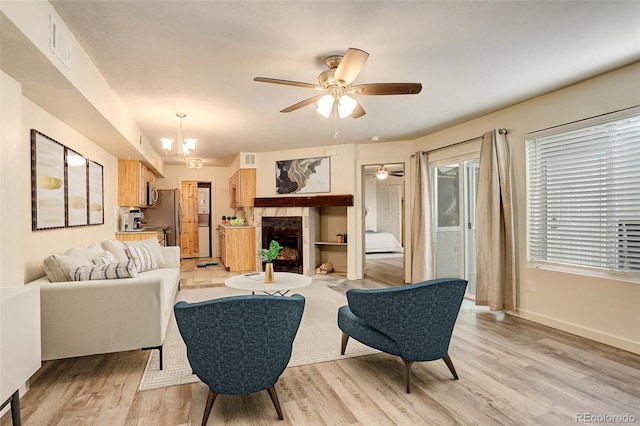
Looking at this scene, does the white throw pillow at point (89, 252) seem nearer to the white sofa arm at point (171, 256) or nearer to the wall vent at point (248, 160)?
the white sofa arm at point (171, 256)

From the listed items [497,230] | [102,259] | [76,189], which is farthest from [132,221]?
[497,230]

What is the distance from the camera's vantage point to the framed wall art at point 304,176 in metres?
6.29

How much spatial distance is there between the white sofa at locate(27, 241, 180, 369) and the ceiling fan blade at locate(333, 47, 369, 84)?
2.05 meters

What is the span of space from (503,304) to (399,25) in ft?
11.1

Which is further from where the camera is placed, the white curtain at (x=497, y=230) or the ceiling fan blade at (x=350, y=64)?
the white curtain at (x=497, y=230)

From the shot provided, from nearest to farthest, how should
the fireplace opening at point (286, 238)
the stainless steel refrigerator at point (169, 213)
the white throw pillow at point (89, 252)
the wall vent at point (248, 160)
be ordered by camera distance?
the white throw pillow at point (89, 252) < the fireplace opening at point (286, 238) < the wall vent at point (248, 160) < the stainless steel refrigerator at point (169, 213)

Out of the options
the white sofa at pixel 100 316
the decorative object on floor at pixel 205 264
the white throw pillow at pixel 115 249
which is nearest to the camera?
the white sofa at pixel 100 316

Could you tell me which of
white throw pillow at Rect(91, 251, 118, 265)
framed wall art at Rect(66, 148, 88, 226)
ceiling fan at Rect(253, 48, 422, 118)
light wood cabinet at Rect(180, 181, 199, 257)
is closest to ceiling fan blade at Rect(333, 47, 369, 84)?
ceiling fan at Rect(253, 48, 422, 118)

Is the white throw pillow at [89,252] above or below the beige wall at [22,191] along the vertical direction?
below

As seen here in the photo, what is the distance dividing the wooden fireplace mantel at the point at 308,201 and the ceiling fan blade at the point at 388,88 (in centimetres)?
344

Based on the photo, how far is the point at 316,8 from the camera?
2.04 meters

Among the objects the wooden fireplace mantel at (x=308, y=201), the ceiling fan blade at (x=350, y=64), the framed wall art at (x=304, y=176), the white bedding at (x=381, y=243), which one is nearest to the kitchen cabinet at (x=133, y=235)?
the wooden fireplace mantel at (x=308, y=201)

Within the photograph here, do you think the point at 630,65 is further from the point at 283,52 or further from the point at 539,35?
the point at 283,52

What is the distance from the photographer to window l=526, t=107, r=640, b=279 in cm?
295
